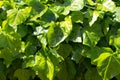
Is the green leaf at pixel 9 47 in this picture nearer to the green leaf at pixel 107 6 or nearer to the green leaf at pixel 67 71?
the green leaf at pixel 67 71

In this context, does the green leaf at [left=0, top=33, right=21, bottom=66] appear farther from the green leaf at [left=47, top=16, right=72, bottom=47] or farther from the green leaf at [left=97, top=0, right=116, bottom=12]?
the green leaf at [left=97, top=0, right=116, bottom=12]

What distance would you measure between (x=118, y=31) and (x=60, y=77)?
0.40 m

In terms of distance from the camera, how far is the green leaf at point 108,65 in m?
1.76

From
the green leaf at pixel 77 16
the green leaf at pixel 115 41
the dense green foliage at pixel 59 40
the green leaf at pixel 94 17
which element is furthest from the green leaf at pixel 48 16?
the green leaf at pixel 115 41

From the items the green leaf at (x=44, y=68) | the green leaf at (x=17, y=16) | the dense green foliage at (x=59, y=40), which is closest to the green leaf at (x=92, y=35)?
the dense green foliage at (x=59, y=40)

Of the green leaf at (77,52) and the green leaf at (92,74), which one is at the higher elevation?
the green leaf at (77,52)

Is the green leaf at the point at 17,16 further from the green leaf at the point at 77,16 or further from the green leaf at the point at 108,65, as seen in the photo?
the green leaf at the point at 108,65

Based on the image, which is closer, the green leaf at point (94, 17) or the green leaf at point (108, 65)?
the green leaf at point (108, 65)

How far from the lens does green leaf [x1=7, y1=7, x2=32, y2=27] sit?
6.26 feet

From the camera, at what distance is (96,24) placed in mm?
1915

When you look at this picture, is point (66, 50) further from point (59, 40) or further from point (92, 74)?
point (92, 74)

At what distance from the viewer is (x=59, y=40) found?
1.84m

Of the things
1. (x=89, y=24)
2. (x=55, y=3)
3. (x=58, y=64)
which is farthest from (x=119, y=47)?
(x=55, y=3)

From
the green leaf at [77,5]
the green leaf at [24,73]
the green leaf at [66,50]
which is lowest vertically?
the green leaf at [24,73]
